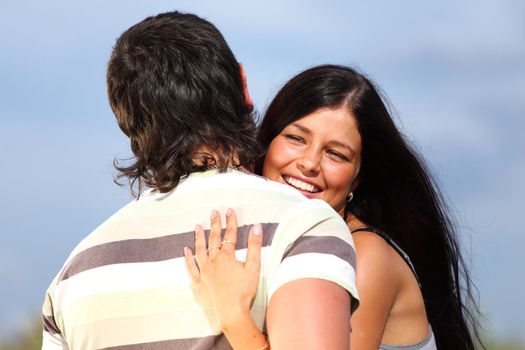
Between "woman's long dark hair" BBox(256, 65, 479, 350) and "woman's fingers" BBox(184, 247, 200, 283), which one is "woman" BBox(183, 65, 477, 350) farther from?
"woman's fingers" BBox(184, 247, 200, 283)

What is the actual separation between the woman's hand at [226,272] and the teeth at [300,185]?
67.9 inches

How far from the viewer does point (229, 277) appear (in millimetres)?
2418

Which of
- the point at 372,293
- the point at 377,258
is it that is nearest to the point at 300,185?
the point at 377,258

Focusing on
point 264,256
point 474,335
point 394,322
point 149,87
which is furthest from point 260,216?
point 474,335

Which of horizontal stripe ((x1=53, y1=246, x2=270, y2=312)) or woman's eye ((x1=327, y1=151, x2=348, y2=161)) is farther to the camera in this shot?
woman's eye ((x1=327, y1=151, x2=348, y2=161))

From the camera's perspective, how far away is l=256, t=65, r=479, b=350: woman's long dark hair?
4.27 meters

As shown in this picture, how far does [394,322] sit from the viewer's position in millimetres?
3727

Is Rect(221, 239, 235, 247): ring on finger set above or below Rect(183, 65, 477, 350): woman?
above

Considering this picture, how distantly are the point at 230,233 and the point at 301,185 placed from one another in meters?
1.77

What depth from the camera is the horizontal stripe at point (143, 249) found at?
2436 millimetres

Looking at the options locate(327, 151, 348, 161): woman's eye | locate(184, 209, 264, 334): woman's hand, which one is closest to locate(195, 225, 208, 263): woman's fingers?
locate(184, 209, 264, 334): woman's hand

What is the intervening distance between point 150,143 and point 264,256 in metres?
0.52

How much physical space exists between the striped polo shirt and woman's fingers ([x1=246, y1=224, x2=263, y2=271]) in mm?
20

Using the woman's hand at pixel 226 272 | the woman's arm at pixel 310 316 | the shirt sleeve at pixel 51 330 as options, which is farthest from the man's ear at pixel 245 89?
the shirt sleeve at pixel 51 330
